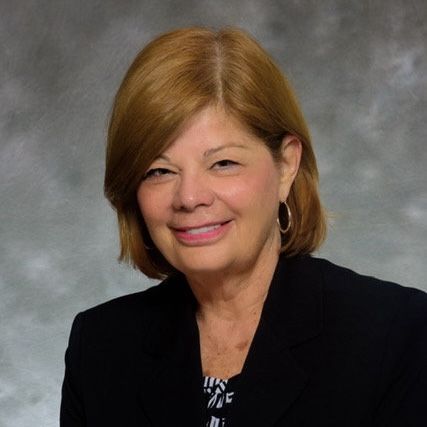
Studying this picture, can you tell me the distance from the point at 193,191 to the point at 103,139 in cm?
150

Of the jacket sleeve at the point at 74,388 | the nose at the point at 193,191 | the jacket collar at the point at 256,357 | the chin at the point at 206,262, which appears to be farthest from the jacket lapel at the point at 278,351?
the jacket sleeve at the point at 74,388

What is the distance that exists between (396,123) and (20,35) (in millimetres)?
1137

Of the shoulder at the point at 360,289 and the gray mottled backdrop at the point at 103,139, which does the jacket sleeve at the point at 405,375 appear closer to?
the shoulder at the point at 360,289

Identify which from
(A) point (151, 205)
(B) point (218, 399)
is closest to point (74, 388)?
(B) point (218, 399)

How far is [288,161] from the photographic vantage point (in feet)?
6.68

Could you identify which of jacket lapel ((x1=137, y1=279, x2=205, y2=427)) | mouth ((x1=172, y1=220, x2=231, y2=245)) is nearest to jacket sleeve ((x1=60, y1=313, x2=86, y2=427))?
jacket lapel ((x1=137, y1=279, x2=205, y2=427))

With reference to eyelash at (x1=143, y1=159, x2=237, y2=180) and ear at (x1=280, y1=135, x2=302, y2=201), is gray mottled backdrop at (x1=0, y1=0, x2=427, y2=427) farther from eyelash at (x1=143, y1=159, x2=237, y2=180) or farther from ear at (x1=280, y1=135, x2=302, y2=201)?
eyelash at (x1=143, y1=159, x2=237, y2=180)

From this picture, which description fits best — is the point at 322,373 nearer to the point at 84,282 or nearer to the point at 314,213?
the point at 314,213

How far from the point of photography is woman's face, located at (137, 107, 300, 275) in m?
1.89

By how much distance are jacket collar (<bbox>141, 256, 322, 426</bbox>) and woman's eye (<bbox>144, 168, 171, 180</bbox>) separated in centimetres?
29

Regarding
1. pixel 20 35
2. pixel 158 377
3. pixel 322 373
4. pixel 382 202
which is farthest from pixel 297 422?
pixel 20 35

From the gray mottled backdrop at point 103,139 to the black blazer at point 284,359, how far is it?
1.18 meters

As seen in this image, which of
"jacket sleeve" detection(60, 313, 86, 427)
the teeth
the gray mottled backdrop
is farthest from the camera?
the gray mottled backdrop

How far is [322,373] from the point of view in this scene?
1925mm
